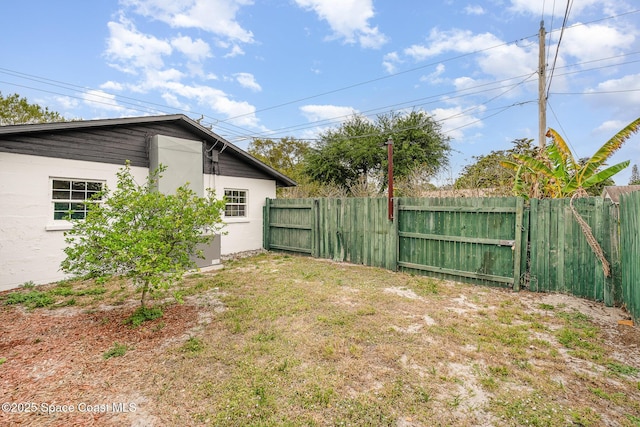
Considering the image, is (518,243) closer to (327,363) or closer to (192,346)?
(327,363)

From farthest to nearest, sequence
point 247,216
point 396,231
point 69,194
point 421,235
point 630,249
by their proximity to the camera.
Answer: point 247,216
point 396,231
point 421,235
point 69,194
point 630,249

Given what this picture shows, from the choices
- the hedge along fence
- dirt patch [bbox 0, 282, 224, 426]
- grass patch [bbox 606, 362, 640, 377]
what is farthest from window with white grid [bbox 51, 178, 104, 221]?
grass patch [bbox 606, 362, 640, 377]

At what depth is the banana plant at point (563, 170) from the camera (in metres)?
5.96

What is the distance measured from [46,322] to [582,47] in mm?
15813

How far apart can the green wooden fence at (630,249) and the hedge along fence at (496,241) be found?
0.5 inches

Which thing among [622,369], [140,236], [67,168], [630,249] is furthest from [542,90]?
[67,168]

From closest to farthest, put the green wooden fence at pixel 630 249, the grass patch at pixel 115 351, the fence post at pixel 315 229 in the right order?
the grass patch at pixel 115 351 < the green wooden fence at pixel 630 249 < the fence post at pixel 315 229

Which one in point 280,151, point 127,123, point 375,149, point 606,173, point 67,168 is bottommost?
point 606,173

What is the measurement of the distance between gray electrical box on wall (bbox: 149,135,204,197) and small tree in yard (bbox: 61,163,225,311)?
3.76 m

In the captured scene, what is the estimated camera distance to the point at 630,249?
4219 millimetres

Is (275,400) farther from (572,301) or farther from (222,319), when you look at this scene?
(572,301)

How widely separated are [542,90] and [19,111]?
27428mm

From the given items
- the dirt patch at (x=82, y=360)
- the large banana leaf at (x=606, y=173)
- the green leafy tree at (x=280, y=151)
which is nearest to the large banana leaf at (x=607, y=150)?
the large banana leaf at (x=606, y=173)

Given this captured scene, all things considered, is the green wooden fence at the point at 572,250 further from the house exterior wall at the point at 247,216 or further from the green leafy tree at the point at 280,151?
the green leafy tree at the point at 280,151
